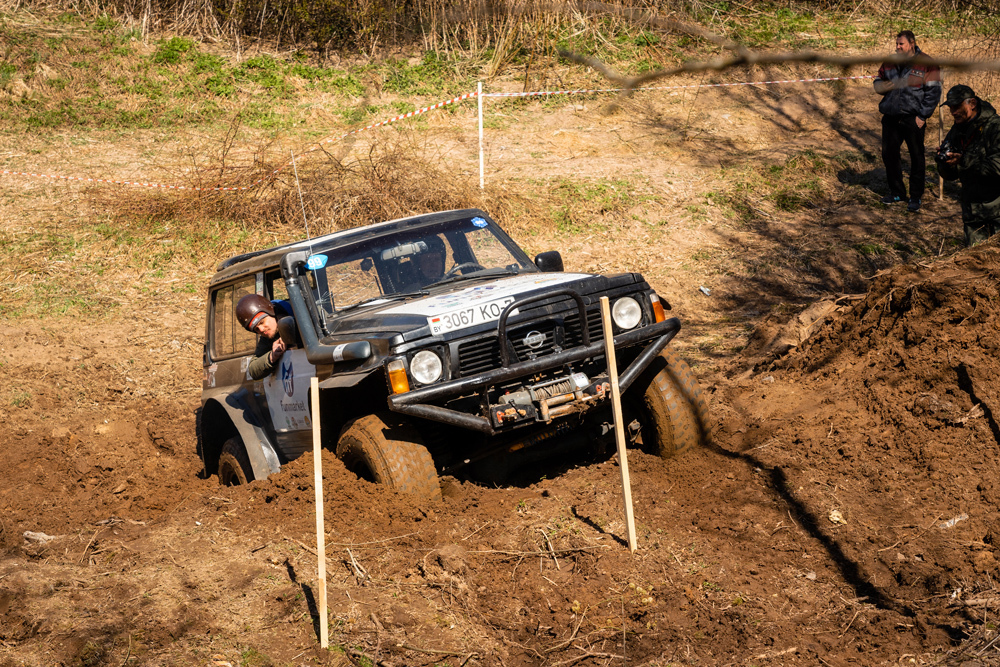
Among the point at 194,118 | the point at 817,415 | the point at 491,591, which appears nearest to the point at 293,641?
the point at 491,591

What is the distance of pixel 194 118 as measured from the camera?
16.2m

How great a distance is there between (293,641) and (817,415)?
400cm

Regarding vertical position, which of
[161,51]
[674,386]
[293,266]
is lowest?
[674,386]

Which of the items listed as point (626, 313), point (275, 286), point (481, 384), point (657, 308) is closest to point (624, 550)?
point (481, 384)

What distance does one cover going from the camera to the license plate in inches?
196

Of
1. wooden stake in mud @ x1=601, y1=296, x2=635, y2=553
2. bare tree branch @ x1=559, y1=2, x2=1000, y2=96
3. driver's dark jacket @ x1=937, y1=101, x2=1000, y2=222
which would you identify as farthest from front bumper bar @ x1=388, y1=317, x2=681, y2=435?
driver's dark jacket @ x1=937, y1=101, x2=1000, y2=222

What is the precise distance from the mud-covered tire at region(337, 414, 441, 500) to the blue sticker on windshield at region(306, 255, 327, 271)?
44.3 inches

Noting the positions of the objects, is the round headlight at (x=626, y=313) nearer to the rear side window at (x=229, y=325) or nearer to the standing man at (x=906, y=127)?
the rear side window at (x=229, y=325)

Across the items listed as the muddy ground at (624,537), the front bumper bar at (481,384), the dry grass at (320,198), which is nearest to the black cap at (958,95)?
the muddy ground at (624,537)

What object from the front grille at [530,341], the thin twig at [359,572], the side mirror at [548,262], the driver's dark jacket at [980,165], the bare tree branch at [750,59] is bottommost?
the thin twig at [359,572]

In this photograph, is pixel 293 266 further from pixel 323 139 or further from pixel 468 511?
pixel 323 139

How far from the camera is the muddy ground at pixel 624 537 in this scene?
404cm

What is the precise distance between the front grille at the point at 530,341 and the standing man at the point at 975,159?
17.5ft

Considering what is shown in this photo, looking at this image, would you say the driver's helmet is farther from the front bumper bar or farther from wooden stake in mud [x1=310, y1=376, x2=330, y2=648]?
wooden stake in mud [x1=310, y1=376, x2=330, y2=648]
